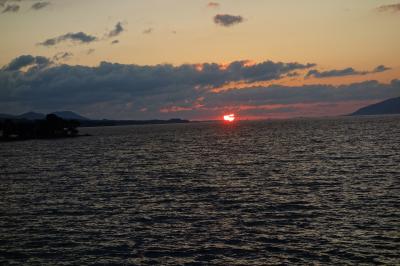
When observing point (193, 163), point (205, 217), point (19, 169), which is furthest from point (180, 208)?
point (19, 169)

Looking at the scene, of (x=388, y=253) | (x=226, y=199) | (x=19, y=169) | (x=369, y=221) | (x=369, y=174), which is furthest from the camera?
(x=19, y=169)

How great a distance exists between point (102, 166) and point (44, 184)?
25749 mm

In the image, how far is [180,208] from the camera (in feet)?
144

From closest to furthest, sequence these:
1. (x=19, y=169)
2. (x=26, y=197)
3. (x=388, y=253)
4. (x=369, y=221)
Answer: (x=388, y=253) → (x=369, y=221) → (x=26, y=197) → (x=19, y=169)

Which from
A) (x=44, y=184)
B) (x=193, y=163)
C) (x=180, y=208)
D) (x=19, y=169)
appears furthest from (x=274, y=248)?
(x=19, y=169)

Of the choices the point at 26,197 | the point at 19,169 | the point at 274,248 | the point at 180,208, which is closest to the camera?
the point at 274,248

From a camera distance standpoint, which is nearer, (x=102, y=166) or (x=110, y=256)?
(x=110, y=256)

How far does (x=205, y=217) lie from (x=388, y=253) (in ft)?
53.4

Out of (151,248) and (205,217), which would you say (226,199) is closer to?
(205,217)

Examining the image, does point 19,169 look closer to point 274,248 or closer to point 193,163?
point 193,163

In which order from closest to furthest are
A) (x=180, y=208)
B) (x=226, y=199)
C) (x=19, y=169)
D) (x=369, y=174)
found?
(x=180, y=208) < (x=226, y=199) < (x=369, y=174) < (x=19, y=169)

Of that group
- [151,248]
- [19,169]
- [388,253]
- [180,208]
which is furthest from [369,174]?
[19,169]

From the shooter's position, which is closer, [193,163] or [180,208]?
[180,208]

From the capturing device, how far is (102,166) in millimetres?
89438
